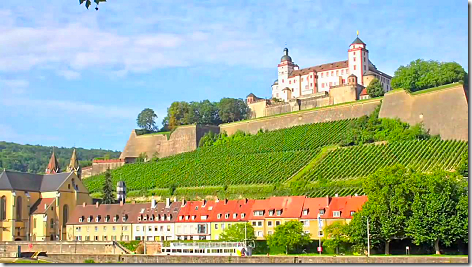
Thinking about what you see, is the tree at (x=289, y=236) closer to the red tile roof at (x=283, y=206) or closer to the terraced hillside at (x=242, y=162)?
the red tile roof at (x=283, y=206)

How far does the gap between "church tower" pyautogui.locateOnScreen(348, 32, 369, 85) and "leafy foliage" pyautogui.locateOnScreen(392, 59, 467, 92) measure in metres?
11.0

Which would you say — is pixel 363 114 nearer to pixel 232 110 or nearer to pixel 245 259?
pixel 232 110

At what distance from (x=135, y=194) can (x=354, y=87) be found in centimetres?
3129

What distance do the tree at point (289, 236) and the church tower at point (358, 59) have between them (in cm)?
5669

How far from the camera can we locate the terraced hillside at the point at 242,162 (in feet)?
247

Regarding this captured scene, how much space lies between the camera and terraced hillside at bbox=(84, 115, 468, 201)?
6538 cm

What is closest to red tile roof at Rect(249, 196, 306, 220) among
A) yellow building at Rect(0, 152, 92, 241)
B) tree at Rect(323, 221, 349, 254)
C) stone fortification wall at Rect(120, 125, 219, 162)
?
tree at Rect(323, 221, 349, 254)

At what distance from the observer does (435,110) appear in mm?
73812

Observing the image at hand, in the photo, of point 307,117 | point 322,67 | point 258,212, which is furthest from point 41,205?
point 322,67

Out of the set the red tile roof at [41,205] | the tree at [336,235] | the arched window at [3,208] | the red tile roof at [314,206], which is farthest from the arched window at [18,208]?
the tree at [336,235]

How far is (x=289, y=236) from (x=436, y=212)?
31.5ft

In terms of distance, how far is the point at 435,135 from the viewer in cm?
7269

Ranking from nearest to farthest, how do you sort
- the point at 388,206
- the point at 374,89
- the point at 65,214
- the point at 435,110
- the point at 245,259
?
1. the point at 245,259
2. the point at 388,206
3. the point at 65,214
4. the point at 435,110
5. the point at 374,89

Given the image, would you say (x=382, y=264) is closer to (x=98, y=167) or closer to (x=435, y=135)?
(x=435, y=135)
